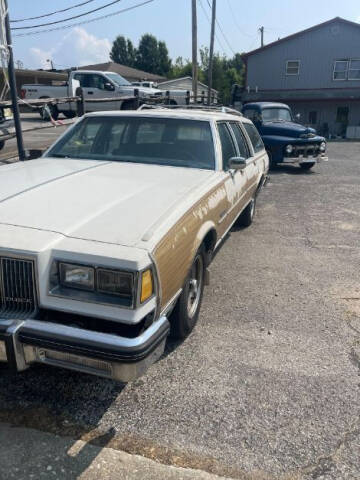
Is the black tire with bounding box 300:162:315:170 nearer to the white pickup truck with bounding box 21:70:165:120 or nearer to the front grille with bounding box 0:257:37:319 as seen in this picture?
the white pickup truck with bounding box 21:70:165:120

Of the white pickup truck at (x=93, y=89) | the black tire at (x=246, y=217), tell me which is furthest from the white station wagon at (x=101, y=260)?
the white pickup truck at (x=93, y=89)

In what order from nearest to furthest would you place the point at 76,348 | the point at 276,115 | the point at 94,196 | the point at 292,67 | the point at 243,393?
the point at 76,348
the point at 243,393
the point at 94,196
the point at 276,115
the point at 292,67

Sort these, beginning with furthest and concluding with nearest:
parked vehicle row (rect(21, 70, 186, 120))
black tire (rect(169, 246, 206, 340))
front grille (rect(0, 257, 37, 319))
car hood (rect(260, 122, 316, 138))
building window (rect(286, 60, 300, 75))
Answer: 1. building window (rect(286, 60, 300, 75))
2. parked vehicle row (rect(21, 70, 186, 120))
3. car hood (rect(260, 122, 316, 138))
4. black tire (rect(169, 246, 206, 340))
5. front grille (rect(0, 257, 37, 319))

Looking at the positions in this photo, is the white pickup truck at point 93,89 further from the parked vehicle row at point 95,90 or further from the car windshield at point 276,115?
the car windshield at point 276,115

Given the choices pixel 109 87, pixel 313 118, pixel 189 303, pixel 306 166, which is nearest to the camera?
pixel 189 303

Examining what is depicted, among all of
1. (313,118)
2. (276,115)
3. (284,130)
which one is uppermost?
(276,115)

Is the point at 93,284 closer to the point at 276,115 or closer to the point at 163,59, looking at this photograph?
the point at 276,115

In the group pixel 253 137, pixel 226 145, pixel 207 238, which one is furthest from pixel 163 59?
pixel 207 238

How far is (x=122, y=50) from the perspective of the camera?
81.1m

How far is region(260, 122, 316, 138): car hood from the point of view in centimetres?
1183

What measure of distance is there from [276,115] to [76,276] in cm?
1212

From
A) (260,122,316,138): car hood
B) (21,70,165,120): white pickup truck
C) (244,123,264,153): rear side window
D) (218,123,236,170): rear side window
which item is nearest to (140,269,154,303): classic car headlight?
(218,123,236,170): rear side window

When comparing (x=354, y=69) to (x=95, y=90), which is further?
(x=354, y=69)

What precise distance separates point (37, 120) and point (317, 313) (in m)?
19.9
